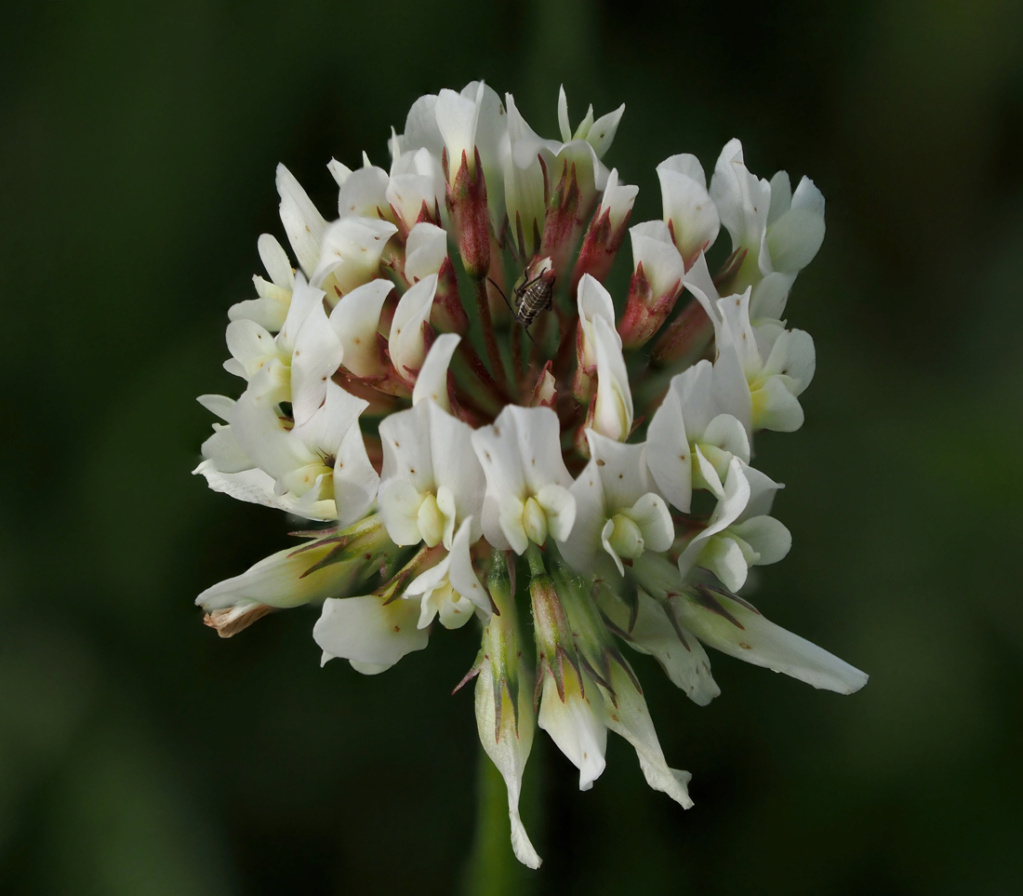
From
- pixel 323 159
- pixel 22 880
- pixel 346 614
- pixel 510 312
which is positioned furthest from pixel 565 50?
pixel 22 880

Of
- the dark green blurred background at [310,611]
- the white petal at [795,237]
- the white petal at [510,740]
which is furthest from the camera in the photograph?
the dark green blurred background at [310,611]

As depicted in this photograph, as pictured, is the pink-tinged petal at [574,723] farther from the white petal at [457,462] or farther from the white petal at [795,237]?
the white petal at [795,237]

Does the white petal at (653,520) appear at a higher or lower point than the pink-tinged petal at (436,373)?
lower

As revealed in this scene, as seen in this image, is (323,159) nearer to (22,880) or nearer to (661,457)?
(661,457)

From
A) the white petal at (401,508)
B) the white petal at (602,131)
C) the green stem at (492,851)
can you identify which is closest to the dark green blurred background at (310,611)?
the green stem at (492,851)

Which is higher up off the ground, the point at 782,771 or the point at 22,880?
the point at 22,880

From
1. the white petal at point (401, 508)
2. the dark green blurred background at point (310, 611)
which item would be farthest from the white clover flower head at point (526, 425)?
the dark green blurred background at point (310, 611)

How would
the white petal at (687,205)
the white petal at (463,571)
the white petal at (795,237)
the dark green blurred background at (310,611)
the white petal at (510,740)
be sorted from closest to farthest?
the white petal at (463,571) < the white petal at (510,740) < the white petal at (687,205) < the white petal at (795,237) < the dark green blurred background at (310,611)

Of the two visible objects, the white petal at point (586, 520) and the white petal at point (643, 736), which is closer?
the white petal at point (586, 520)

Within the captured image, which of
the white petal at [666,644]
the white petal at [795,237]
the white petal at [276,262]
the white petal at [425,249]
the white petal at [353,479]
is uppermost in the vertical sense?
the white petal at [276,262]
